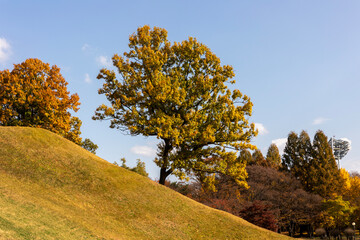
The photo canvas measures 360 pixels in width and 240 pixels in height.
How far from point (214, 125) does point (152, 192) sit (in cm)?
872

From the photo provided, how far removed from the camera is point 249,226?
26.0 meters

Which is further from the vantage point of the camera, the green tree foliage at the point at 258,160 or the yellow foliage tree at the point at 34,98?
the green tree foliage at the point at 258,160

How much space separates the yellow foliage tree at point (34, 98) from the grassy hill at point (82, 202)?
13818mm

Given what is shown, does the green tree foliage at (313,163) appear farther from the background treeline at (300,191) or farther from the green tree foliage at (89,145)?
the green tree foliage at (89,145)

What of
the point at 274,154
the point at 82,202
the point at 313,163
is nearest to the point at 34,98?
the point at 82,202

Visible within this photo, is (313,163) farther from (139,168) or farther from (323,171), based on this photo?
(139,168)

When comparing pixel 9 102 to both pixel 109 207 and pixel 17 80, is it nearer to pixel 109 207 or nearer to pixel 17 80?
pixel 17 80

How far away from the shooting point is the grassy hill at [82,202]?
55.9ft

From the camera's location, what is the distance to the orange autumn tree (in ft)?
136

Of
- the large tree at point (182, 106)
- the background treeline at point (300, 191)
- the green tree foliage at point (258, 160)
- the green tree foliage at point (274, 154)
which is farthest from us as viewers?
the green tree foliage at point (274, 154)

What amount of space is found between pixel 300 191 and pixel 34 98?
47394mm

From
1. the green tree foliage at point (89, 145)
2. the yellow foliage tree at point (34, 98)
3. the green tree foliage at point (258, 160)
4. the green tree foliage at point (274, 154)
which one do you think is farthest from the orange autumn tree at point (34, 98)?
the green tree foliage at point (274, 154)

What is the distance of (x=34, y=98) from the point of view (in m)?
41.6

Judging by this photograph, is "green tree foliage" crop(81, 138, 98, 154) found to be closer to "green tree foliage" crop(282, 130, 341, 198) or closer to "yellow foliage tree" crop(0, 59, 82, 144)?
"yellow foliage tree" crop(0, 59, 82, 144)
